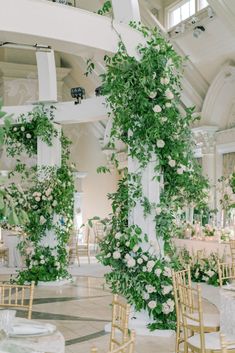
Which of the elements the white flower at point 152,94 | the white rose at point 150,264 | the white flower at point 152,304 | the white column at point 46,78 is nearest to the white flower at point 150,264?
the white rose at point 150,264

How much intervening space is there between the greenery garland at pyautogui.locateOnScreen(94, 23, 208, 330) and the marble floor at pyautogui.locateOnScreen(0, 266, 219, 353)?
359 mm

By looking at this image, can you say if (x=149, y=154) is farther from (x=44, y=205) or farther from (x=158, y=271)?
(x=44, y=205)

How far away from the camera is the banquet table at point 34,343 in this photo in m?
2.73

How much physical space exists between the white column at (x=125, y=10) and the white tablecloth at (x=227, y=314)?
330 centimetres

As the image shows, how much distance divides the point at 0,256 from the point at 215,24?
7364 mm

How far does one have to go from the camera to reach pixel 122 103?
227 inches

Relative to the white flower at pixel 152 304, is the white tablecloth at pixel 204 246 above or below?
above

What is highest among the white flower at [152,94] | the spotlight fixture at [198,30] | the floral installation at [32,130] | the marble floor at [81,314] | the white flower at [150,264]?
the spotlight fixture at [198,30]

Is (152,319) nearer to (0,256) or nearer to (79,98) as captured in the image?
(79,98)

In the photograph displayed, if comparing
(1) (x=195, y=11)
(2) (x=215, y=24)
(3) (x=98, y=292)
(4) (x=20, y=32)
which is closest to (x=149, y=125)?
(4) (x=20, y=32)

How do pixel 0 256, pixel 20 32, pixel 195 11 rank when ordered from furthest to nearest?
pixel 0 256 → pixel 195 11 → pixel 20 32

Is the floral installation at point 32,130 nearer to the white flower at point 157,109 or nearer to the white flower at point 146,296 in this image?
the white flower at point 157,109

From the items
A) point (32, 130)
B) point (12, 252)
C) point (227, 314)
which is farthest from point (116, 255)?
point (12, 252)

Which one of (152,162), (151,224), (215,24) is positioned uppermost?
(215,24)
